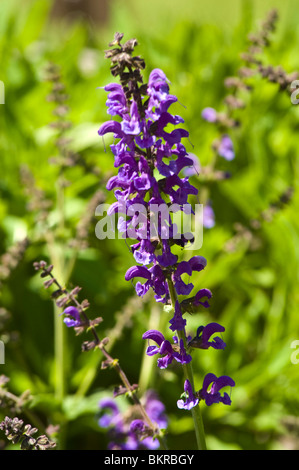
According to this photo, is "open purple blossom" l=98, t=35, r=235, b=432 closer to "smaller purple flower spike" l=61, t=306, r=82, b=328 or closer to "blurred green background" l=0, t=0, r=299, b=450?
"smaller purple flower spike" l=61, t=306, r=82, b=328

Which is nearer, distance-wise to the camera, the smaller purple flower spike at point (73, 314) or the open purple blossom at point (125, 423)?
the smaller purple flower spike at point (73, 314)

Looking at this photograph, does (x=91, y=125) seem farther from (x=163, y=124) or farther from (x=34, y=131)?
(x=163, y=124)

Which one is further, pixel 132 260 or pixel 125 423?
pixel 132 260

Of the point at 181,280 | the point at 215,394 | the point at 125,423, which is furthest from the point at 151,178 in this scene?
the point at 125,423

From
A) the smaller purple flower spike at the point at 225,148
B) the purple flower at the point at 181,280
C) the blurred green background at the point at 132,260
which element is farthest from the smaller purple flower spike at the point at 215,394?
the smaller purple flower spike at the point at 225,148

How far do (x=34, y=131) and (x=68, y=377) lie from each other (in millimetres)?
921

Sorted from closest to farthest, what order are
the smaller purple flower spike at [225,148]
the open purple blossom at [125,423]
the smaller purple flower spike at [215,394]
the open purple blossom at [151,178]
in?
the open purple blossom at [151,178] → the smaller purple flower spike at [215,394] → the open purple blossom at [125,423] → the smaller purple flower spike at [225,148]

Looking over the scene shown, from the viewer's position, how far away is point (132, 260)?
5.63 ft

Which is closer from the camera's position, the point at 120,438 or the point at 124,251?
the point at 120,438

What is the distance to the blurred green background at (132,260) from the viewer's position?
151 centimetres

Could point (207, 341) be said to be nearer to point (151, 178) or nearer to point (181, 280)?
point (181, 280)

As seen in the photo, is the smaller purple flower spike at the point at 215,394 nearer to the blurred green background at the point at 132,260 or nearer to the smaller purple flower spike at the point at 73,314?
the smaller purple flower spike at the point at 73,314
